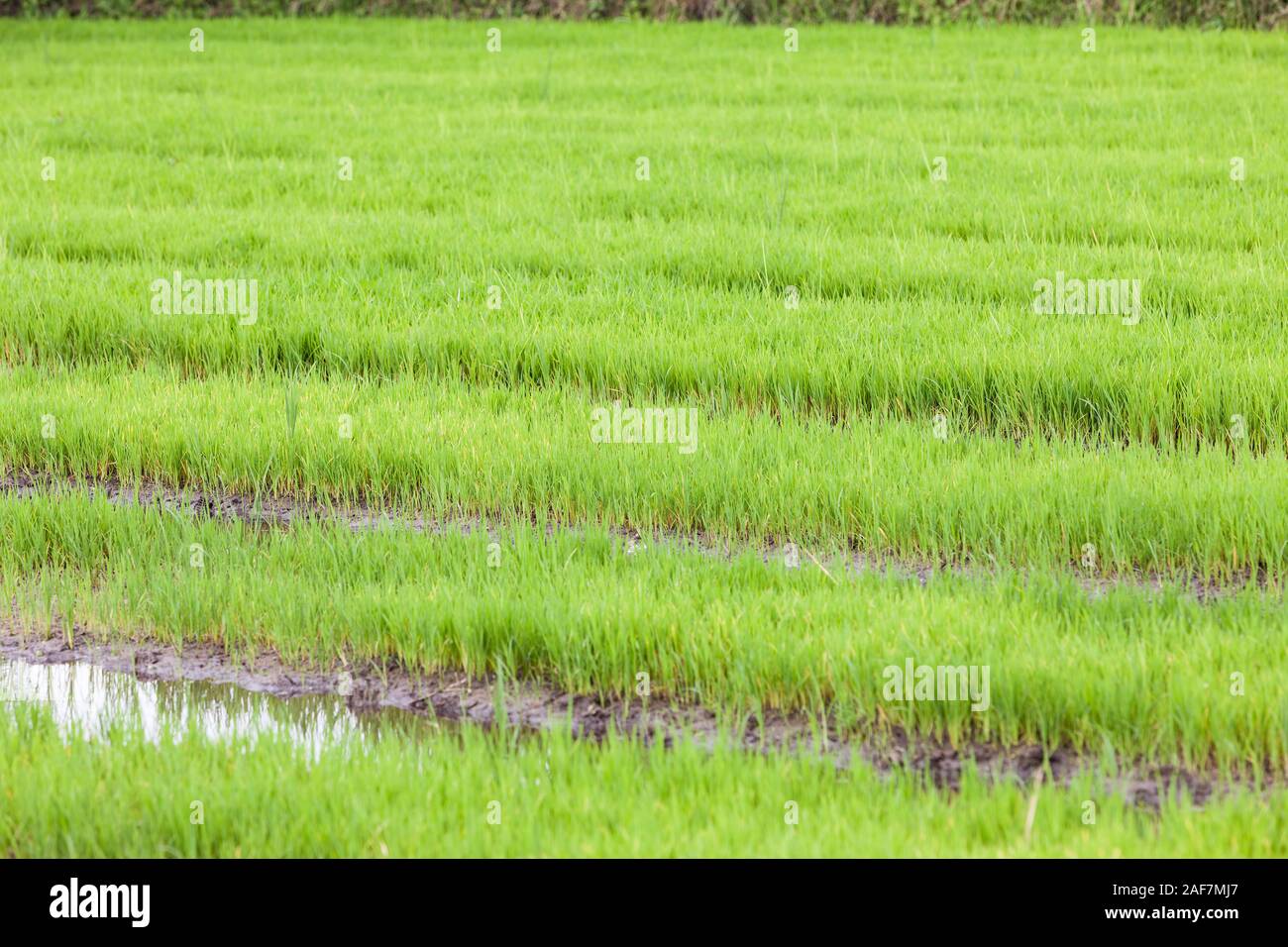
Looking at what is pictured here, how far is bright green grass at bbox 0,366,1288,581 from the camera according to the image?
4.46 m

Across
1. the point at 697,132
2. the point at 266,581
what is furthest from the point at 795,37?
the point at 266,581

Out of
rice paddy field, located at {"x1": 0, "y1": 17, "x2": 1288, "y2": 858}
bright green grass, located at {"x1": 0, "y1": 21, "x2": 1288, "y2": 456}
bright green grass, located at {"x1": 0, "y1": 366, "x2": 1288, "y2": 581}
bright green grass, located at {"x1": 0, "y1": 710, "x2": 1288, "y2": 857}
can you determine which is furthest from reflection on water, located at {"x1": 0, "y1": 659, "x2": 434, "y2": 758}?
bright green grass, located at {"x1": 0, "y1": 21, "x2": 1288, "y2": 456}

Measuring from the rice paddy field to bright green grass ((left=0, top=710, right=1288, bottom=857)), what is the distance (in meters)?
0.01

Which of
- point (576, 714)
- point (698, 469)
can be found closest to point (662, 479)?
point (698, 469)

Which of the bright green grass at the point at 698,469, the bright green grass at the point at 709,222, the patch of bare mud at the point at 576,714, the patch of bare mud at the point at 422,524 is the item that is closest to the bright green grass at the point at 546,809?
the patch of bare mud at the point at 576,714

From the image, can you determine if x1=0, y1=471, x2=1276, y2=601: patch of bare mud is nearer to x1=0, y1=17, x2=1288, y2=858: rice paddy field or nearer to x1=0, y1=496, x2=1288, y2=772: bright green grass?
x1=0, y1=17, x2=1288, y2=858: rice paddy field

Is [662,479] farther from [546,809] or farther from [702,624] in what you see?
[546,809]

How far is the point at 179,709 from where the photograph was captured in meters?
3.82

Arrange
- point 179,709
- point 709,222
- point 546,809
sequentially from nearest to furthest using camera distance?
point 546,809
point 179,709
point 709,222

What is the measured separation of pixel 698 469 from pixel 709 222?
3257 millimetres

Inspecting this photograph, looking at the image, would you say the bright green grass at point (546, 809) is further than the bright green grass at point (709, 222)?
No

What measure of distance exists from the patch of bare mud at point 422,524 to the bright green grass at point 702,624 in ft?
0.46

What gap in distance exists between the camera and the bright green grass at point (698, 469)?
446 centimetres

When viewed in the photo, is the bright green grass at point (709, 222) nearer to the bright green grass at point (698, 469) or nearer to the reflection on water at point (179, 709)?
the bright green grass at point (698, 469)
